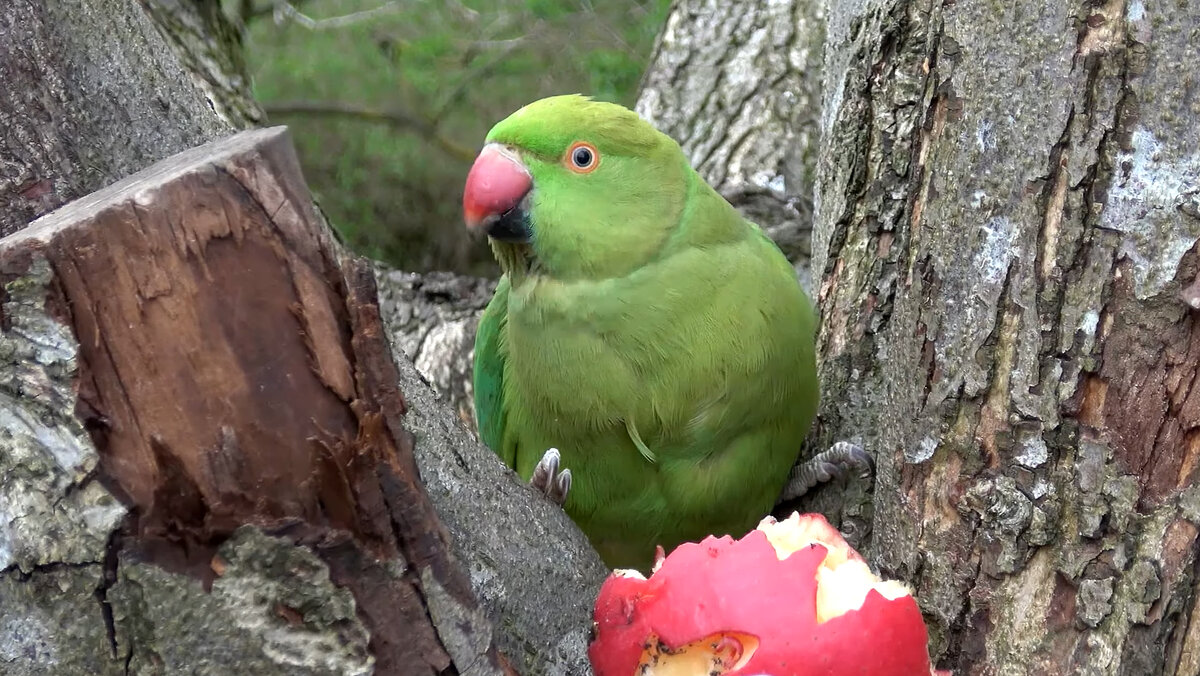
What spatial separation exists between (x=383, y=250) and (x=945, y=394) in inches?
186

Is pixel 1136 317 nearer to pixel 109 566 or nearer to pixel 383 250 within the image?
pixel 109 566

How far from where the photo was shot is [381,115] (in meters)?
5.70

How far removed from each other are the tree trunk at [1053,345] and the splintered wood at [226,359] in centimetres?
87

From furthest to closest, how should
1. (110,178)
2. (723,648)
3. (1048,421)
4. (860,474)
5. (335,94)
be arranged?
(335,94), (860,474), (1048,421), (110,178), (723,648)

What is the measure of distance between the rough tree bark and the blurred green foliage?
3643mm

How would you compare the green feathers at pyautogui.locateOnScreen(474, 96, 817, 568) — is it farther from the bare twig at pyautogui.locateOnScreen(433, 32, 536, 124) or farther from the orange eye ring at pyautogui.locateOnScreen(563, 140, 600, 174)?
the bare twig at pyautogui.locateOnScreen(433, 32, 536, 124)

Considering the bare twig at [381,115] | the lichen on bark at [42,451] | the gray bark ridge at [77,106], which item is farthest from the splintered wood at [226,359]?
the bare twig at [381,115]

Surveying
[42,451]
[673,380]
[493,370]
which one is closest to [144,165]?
[42,451]

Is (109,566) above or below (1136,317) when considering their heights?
below

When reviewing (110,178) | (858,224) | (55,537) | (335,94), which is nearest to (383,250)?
(335,94)

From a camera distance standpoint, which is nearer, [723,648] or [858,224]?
[723,648]

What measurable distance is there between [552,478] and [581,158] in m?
0.64

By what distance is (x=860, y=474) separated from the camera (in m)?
2.07

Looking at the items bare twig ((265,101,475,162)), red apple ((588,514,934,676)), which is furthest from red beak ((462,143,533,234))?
bare twig ((265,101,475,162))
